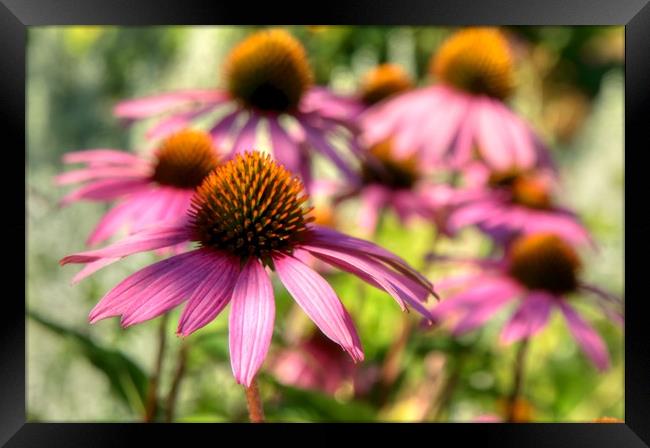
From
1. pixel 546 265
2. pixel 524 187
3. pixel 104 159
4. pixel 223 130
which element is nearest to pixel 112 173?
pixel 104 159

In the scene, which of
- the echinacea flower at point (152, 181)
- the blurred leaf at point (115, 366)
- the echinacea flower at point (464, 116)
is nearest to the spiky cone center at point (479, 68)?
the echinacea flower at point (464, 116)

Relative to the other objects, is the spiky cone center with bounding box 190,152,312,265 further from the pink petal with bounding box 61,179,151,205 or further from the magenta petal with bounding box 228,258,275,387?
the pink petal with bounding box 61,179,151,205

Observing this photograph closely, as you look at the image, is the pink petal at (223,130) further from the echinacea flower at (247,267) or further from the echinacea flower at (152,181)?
the echinacea flower at (247,267)

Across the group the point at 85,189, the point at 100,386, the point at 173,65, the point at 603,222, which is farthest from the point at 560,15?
the point at 603,222

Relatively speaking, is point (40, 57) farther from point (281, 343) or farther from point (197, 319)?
point (197, 319)

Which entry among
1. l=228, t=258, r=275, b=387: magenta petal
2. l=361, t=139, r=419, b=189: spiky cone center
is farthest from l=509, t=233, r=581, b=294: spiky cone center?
l=228, t=258, r=275, b=387: magenta petal

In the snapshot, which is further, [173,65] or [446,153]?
[173,65]

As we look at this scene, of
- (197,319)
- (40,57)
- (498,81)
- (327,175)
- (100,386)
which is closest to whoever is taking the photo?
(197,319)
